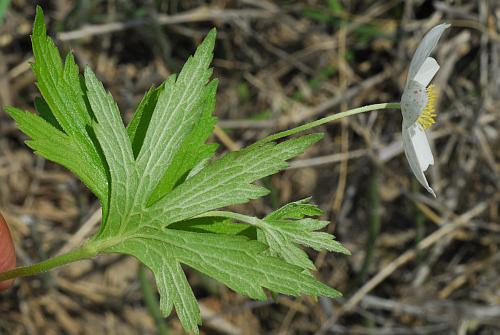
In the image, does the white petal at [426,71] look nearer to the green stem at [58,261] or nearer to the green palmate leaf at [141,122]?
the green palmate leaf at [141,122]

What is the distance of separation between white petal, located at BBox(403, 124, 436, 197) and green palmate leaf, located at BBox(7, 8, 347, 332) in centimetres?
19

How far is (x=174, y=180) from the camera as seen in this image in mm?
1379

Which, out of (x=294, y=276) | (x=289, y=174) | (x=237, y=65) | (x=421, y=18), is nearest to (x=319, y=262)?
(x=289, y=174)

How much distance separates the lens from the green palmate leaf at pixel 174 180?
1274mm

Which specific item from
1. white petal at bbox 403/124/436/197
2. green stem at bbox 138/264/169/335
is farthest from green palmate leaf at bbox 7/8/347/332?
green stem at bbox 138/264/169/335

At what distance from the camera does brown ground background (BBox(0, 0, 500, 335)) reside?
9.20ft

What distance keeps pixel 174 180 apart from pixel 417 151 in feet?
1.70

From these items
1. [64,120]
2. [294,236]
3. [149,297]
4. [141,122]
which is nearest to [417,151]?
[294,236]

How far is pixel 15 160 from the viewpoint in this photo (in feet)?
9.37

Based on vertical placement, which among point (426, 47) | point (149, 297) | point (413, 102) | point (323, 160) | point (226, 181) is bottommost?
point (149, 297)

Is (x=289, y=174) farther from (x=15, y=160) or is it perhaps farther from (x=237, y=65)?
(x=15, y=160)

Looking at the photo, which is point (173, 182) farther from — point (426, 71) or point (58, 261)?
point (426, 71)

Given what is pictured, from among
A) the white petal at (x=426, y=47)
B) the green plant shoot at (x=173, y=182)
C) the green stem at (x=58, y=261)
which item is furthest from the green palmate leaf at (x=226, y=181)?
the white petal at (x=426, y=47)

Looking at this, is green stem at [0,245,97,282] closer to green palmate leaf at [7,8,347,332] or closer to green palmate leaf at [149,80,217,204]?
green palmate leaf at [7,8,347,332]
